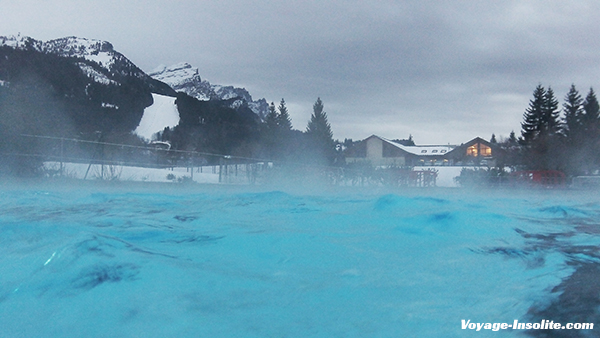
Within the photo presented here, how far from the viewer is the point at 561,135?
24.8m

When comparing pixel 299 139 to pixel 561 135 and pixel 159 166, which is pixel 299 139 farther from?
pixel 159 166

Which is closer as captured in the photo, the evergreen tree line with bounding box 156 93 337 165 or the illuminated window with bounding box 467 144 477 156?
the evergreen tree line with bounding box 156 93 337 165

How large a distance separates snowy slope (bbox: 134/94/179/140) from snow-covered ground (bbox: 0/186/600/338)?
20.1 meters

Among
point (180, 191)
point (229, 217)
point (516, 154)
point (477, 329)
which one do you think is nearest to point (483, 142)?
point (516, 154)

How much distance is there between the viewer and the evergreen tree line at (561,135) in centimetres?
2069

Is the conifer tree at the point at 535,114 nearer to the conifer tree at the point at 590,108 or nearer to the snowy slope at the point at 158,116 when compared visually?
the conifer tree at the point at 590,108

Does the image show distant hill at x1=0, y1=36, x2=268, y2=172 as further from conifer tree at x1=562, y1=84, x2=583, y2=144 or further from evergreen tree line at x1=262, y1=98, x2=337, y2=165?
conifer tree at x1=562, y1=84, x2=583, y2=144

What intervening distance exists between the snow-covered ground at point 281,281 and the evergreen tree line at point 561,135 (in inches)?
766

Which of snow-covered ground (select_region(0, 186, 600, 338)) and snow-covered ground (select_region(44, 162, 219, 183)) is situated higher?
snow-covered ground (select_region(44, 162, 219, 183))

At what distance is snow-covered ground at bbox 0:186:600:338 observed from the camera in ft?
5.35

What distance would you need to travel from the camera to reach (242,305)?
1822 mm

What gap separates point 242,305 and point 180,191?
27.4 ft

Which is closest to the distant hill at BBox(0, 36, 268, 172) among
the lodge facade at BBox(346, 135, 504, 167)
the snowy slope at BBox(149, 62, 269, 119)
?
the snowy slope at BBox(149, 62, 269, 119)

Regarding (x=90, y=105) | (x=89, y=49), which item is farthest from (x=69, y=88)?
(x=89, y=49)
